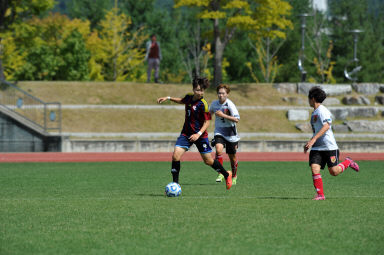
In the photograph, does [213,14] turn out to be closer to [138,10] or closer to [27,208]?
[27,208]

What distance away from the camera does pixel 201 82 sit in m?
11.2

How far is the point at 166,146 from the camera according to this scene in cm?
2705

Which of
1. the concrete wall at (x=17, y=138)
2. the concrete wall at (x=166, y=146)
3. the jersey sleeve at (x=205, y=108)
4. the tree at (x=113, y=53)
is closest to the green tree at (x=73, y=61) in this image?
the tree at (x=113, y=53)

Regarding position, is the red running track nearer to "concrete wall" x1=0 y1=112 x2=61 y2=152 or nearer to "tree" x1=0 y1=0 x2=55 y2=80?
"concrete wall" x1=0 y1=112 x2=61 y2=152

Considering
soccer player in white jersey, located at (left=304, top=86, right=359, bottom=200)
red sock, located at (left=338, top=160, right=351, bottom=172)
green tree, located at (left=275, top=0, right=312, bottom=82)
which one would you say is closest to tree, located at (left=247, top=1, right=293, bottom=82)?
green tree, located at (left=275, top=0, right=312, bottom=82)

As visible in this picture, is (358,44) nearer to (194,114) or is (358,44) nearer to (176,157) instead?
(194,114)

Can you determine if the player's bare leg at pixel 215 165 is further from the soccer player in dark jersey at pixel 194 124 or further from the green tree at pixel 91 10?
the green tree at pixel 91 10

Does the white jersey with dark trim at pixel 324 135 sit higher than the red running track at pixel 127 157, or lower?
higher

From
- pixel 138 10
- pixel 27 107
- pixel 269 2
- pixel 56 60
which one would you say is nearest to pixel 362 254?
pixel 27 107

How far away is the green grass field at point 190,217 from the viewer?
21.9ft

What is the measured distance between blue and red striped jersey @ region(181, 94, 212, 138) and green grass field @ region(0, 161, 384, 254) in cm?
119

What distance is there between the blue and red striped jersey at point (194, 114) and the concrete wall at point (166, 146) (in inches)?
607

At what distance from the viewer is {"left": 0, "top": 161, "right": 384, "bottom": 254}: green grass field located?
667cm

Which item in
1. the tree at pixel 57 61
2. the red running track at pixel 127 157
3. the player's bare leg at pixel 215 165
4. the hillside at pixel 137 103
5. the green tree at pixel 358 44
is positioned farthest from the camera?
the green tree at pixel 358 44
